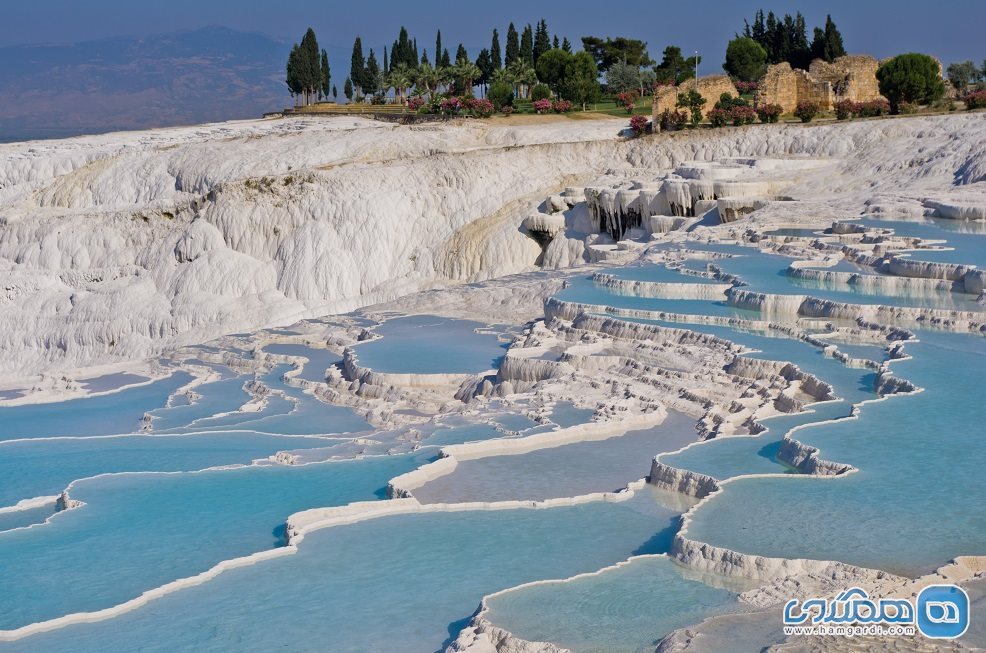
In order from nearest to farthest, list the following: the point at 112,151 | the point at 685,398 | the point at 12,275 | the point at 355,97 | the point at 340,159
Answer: the point at 685,398 → the point at 12,275 → the point at 340,159 → the point at 112,151 → the point at 355,97

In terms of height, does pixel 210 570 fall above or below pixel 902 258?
below

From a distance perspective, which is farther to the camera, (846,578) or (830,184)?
(830,184)

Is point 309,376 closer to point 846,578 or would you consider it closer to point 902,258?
point 902,258

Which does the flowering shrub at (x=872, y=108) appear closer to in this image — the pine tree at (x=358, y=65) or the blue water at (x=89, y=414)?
the blue water at (x=89, y=414)

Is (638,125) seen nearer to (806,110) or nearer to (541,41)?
(806,110)

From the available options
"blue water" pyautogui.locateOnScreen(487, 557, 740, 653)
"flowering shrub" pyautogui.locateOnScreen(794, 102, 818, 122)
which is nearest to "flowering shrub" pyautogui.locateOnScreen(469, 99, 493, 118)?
"flowering shrub" pyautogui.locateOnScreen(794, 102, 818, 122)

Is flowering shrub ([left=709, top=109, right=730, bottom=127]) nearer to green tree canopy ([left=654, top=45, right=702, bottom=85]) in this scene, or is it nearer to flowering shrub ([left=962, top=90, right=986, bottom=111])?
flowering shrub ([left=962, top=90, right=986, bottom=111])

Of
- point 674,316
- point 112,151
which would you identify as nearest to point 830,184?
point 674,316
